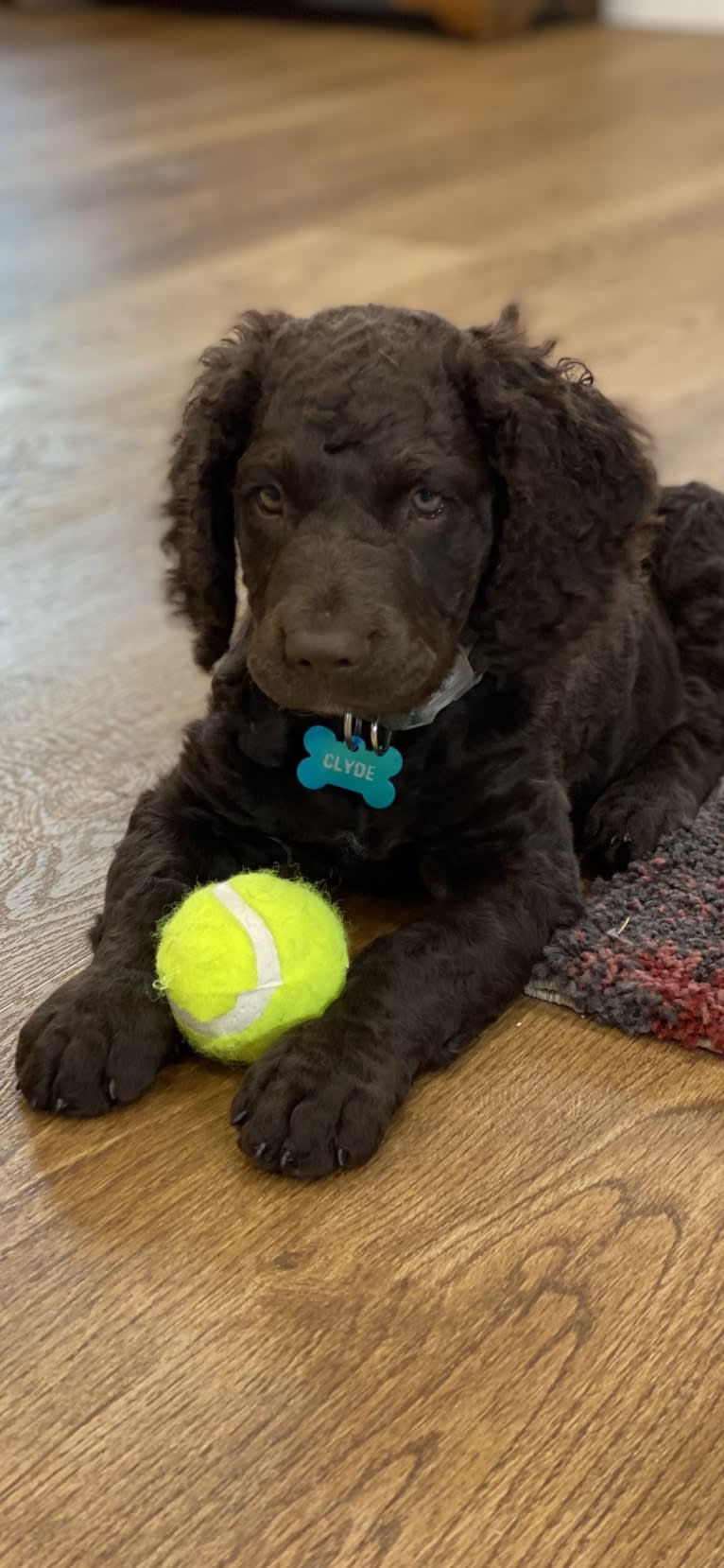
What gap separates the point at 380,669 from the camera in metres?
1.79

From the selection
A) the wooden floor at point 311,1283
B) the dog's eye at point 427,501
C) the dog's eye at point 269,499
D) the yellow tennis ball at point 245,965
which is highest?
the dog's eye at point 427,501

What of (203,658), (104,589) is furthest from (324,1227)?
(104,589)

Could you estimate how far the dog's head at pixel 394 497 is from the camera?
1.82 meters

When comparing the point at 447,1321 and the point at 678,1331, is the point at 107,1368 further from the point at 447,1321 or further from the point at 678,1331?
the point at 678,1331

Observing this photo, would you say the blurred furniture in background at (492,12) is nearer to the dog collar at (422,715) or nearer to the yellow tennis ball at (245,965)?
the dog collar at (422,715)

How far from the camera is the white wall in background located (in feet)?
28.2

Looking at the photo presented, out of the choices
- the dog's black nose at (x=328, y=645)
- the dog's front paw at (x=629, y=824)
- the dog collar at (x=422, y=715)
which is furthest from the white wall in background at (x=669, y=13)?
the dog's black nose at (x=328, y=645)

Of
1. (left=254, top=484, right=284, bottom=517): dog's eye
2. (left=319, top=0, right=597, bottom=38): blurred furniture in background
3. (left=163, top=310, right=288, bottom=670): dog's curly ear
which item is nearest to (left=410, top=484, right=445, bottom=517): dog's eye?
(left=254, top=484, right=284, bottom=517): dog's eye

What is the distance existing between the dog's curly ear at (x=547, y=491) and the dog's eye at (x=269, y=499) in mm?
230

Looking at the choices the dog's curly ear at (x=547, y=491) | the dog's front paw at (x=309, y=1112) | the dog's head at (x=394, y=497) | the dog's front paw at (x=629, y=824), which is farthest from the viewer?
the dog's front paw at (x=629, y=824)

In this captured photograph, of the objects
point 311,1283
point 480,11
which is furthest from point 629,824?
point 480,11

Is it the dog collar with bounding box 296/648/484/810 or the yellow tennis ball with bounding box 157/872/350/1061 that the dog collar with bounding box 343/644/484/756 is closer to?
the dog collar with bounding box 296/648/484/810

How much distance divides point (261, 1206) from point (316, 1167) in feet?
0.21

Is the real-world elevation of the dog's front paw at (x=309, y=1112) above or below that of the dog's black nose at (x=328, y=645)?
below
